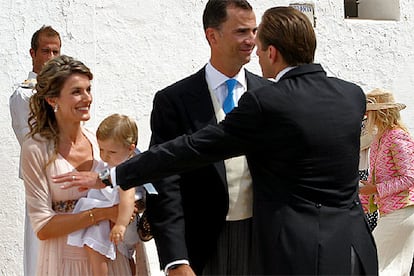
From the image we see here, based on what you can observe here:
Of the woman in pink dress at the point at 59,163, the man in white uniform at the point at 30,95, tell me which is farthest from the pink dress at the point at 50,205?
the man in white uniform at the point at 30,95

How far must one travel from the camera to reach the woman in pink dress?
3834 millimetres

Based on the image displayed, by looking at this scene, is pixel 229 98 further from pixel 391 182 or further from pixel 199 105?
pixel 391 182

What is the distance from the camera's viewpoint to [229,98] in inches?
148

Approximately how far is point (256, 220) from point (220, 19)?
1.03m

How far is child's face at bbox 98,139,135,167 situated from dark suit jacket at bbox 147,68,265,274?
290 millimetres

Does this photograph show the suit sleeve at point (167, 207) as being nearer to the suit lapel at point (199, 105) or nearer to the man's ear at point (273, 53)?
the suit lapel at point (199, 105)

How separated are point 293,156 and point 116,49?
3402mm

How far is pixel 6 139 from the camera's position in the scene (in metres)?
5.88

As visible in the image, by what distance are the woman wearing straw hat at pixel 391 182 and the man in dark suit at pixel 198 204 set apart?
2434 mm

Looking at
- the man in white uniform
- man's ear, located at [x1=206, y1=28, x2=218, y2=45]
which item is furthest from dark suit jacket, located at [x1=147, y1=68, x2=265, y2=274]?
the man in white uniform

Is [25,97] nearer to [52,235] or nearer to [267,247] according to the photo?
[52,235]

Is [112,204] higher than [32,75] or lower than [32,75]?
lower

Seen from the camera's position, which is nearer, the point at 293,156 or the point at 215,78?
Answer: the point at 293,156

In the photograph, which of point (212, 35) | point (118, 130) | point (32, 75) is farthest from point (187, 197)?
point (32, 75)
